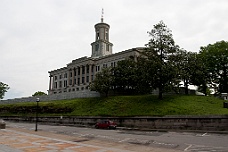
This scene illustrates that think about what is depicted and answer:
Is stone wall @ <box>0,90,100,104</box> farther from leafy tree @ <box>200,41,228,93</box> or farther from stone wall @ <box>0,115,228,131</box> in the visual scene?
leafy tree @ <box>200,41,228,93</box>

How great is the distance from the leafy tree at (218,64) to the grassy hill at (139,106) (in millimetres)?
15347

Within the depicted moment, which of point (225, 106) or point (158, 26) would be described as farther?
point (158, 26)

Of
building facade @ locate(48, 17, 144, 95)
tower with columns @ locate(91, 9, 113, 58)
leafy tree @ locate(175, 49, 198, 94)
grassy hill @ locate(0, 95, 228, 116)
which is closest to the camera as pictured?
grassy hill @ locate(0, 95, 228, 116)

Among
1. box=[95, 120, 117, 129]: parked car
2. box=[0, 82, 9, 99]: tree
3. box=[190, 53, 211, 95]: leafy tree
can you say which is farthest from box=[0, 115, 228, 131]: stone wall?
box=[0, 82, 9, 99]: tree

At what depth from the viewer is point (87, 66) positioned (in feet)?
282

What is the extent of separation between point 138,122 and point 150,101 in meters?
7.44

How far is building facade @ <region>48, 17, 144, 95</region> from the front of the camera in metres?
79.7

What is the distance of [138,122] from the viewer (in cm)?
3503

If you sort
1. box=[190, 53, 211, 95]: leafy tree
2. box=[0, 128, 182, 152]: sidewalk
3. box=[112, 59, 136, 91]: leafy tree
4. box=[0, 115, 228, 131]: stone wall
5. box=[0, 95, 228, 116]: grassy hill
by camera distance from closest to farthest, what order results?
1. box=[0, 128, 182, 152]: sidewalk
2. box=[0, 115, 228, 131]: stone wall
3. box=[0, 95, 228, 116]: grassy hill
4. box=[190, 53, 211, 95]: leafy tree
5. box=[112, 59, 136, 91]: leafy tree

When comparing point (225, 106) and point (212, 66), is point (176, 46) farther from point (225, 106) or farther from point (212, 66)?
point (212, 66)

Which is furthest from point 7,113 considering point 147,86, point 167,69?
point 167,69

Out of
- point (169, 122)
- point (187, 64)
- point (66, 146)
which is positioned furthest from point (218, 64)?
point (66, 146)

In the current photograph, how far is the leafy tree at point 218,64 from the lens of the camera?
187ft

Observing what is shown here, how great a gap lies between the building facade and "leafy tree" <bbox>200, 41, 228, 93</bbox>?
69.3 ft
